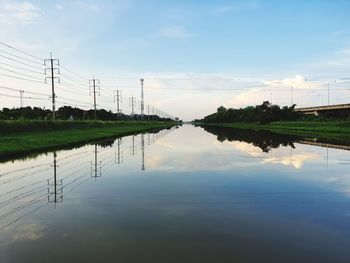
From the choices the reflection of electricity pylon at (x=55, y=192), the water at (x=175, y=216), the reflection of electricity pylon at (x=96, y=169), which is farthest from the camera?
the reflection of electricity pylon at (x=96, y=169)

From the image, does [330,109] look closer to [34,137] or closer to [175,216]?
[34,137]

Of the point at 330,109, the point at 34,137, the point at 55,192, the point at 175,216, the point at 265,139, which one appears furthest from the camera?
the point at 330,109

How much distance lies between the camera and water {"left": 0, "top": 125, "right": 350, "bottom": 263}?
6.80 m

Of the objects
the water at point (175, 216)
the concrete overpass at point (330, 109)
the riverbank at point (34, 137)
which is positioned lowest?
the water at point (175, 216)

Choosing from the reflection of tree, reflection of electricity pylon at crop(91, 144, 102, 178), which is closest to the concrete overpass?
the reflection of tree

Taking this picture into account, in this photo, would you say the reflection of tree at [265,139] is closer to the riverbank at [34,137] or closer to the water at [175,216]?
the water at [175,216]

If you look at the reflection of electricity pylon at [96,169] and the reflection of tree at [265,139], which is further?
the reflection of tree at [265,139]

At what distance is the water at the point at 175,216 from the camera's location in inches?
268

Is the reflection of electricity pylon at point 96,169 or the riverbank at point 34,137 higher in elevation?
the riverbank at point 34,137

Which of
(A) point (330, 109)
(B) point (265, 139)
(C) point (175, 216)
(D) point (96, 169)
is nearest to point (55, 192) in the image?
(C) point (175, 216)

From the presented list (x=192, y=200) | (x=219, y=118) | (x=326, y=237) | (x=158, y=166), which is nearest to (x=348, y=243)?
(x=326, y=237)

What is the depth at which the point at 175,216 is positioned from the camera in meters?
9.23

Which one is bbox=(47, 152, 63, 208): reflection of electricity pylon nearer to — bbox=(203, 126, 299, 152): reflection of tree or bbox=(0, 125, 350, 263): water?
bbox=(0, 125, 350, 263): water

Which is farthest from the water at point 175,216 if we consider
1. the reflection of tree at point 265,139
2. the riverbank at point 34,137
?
the reflection of tree at point 265,139
